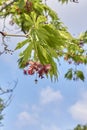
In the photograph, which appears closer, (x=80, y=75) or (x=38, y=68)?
(x=38, y=68)

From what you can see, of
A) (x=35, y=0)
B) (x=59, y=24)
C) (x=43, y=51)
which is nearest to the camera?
(x=43, y=51)

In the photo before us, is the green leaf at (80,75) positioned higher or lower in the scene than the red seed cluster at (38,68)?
lower

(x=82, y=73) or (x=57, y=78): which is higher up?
(x=57, y=78)

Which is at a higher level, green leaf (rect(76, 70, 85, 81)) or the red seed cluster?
the red seed cluster

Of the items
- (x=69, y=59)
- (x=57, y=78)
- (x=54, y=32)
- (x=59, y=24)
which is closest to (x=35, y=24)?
(x=54, y=32)

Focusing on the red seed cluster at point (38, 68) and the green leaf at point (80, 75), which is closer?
the red seed cluster at point (38, 68)

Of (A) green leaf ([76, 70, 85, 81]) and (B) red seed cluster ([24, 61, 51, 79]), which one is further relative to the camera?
(A) green leaf ([76, 70, 85, 81])

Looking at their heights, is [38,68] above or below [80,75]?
above

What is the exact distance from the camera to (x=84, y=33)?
8.33m

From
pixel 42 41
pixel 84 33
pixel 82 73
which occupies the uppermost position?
pixel 42 41

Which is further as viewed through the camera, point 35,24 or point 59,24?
point 59,24

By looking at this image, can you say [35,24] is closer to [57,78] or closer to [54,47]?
[54,47]

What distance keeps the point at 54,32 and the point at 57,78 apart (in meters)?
0.49

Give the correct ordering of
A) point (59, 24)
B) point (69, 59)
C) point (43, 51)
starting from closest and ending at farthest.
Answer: point (43, 51), point (59, 24), point (69, 59)
